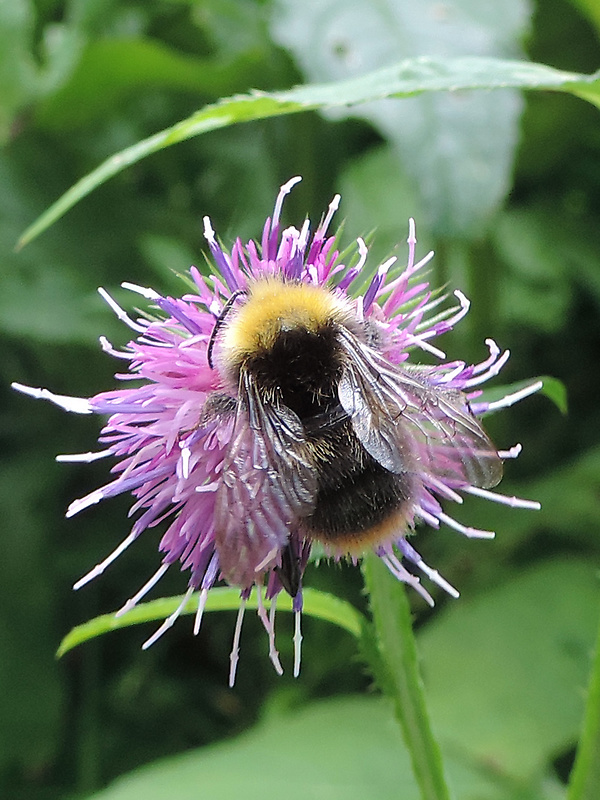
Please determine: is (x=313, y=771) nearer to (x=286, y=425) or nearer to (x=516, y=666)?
(x=516, y=666)

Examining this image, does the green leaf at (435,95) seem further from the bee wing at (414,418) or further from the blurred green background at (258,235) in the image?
the bee wing at (414,418)

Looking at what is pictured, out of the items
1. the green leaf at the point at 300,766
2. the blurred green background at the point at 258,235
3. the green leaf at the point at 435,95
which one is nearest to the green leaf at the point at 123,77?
the blurred green background at the point at 258,235

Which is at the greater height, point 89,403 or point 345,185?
point 345,185

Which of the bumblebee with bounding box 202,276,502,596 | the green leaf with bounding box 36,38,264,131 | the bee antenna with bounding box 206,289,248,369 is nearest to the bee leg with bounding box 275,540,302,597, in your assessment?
the bumblebee with bounding box 202,276,502,596

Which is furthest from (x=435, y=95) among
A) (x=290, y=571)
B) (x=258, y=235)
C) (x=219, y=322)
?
(x=290, y=571)

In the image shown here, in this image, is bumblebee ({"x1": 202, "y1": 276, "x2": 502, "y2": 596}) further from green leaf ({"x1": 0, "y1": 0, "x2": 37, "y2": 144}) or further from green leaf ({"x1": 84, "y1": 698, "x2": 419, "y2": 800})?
green leaf ({"x1": 0, "y1": 0, "x2": 37, "y2": 144})

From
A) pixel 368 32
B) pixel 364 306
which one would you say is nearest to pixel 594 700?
pixel 364 306

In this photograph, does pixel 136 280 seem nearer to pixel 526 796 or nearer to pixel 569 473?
pixel 569 473
